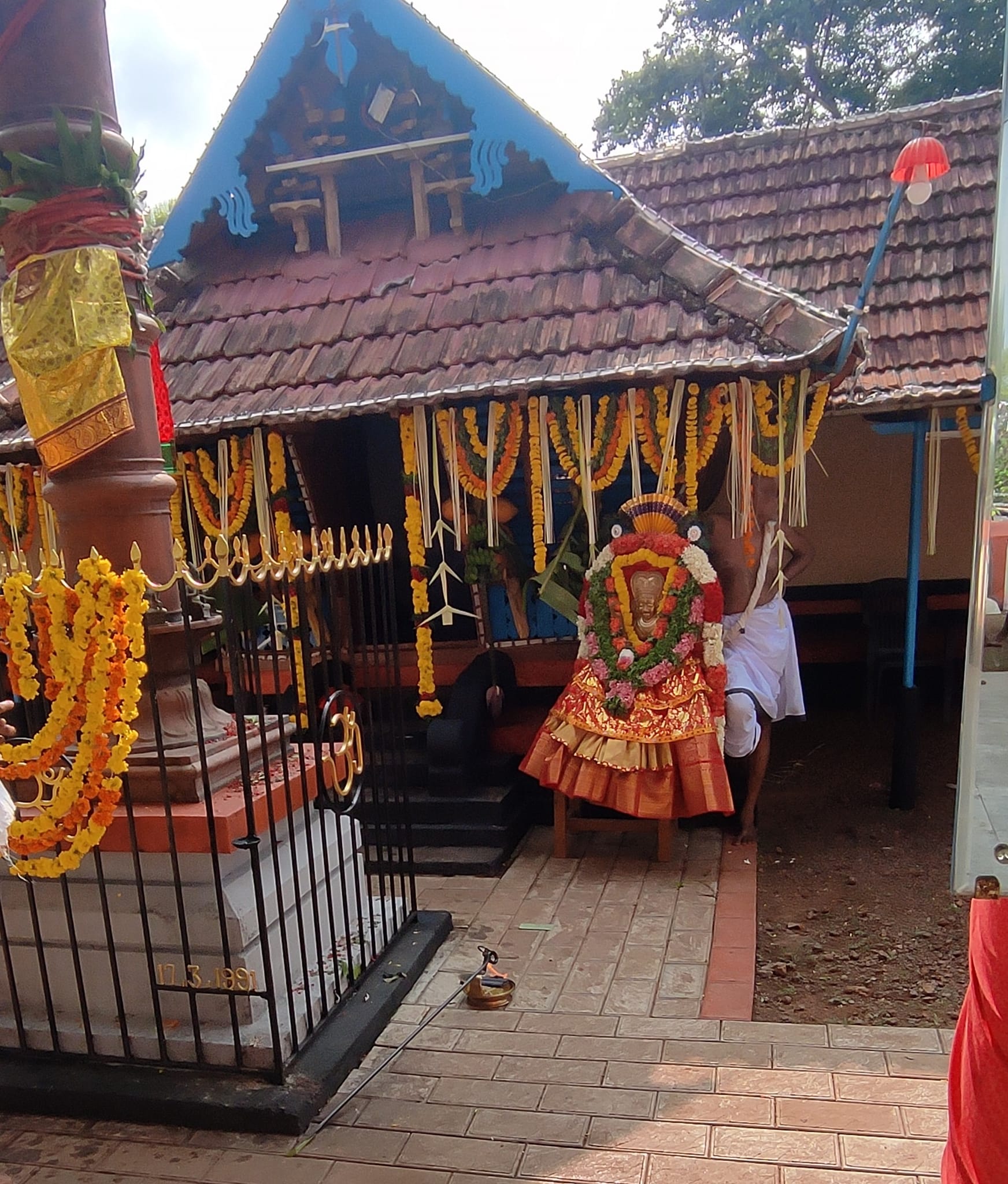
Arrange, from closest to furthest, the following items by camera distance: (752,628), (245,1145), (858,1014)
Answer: (245,1145), (858,1014), (752,628)

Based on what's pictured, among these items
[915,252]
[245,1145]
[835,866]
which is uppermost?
[915,252]

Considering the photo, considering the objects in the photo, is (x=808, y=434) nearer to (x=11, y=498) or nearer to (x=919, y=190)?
(x=919, y=190)

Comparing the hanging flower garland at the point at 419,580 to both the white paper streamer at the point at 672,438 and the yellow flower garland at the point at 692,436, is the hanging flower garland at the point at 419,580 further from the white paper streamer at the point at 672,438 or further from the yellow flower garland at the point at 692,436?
the yellow flower garland at the point at 692,436

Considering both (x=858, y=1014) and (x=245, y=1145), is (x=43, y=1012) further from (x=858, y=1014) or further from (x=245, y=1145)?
(x=858, y=1014)

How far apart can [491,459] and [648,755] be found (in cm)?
192

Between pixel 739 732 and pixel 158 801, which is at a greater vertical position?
Result: pixel 158 801

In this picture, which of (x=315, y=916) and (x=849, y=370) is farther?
(x=849, y=370)

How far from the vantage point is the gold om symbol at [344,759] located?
11.0ft

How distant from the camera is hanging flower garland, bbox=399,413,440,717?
205 inches

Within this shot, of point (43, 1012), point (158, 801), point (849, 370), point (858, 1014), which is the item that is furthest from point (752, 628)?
point (43, 1012)

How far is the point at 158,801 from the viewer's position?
2.91m

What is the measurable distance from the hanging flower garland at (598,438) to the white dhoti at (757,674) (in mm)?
1130

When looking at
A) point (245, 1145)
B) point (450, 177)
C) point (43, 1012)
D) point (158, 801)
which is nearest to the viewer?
point (245, 1145)

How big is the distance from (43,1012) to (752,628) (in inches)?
154
